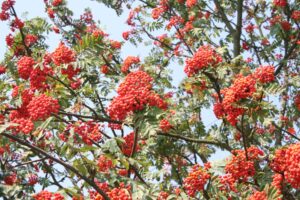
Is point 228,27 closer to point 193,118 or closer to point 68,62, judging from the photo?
point 193,118

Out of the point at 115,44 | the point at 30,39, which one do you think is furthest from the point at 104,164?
the point at 115,44

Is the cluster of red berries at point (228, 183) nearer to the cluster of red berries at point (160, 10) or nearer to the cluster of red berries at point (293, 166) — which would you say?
the cluster of red berries at point (293, 166)

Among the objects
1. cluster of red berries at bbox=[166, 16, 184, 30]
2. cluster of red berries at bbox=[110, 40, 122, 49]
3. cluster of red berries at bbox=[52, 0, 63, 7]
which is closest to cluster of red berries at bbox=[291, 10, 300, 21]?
cluster of red berries at bbox=[166, 16, 184, 30]

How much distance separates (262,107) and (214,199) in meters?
1.37

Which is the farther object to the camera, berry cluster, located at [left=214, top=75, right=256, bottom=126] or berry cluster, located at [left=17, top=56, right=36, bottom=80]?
berry cluster, located at [left=17, top=56, right=36, bottom=80]

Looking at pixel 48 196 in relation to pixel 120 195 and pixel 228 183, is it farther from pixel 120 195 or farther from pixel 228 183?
pixel 228 183

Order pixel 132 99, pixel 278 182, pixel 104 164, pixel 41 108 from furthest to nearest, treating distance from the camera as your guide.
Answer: pixel 104 164, pixel 278 182, pixel 41 108, pixel 132 99

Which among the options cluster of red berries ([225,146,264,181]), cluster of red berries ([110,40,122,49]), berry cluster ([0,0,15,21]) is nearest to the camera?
→ cluster of red berries ([225,146,264,181])

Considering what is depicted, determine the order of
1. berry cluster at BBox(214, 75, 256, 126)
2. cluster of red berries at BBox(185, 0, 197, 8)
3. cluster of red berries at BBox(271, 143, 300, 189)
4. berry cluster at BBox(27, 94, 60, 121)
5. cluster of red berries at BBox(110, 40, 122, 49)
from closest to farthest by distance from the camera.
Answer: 1. cluster of red berries at BBox(271, 143, 300, 189)
2. berry cluster at BBox(27, 94, 60, 121)
3. berry cluster at BBox(214, 75, 256, 126)
4. cluster of red berries at BBox(110, 40, 122, 49)
5. cluster of red berries at BBox(185, 0, 197, 8)

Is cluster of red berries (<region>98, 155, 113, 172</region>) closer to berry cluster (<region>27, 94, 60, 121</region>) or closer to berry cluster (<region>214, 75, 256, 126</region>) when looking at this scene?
berry cluster (<region>27, 94, 60, 121</region>)

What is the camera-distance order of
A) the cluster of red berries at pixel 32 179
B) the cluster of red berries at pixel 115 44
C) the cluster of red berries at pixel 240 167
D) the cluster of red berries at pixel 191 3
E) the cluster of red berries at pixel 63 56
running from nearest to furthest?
the cluster of red berries at pixel 240 167
the cluster of red berries at pixel 63 56
the cluster of red berries at pixel 32 179
the cluster of red berries at pixel 115 44
the cluster of red berries at pixel 191 3

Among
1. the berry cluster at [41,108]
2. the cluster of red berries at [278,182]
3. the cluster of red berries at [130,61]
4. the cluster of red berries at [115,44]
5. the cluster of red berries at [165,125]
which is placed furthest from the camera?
the cluster of red berries at [115,44]

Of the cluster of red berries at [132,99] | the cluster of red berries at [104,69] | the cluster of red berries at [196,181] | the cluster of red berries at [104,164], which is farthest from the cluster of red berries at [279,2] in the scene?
the cluster of red berries at [104,164]

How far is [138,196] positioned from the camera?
15.3 feet
